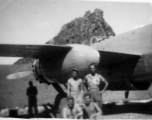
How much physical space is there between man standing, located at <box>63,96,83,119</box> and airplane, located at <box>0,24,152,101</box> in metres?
1.47

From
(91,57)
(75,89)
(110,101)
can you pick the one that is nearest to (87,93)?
(75,89)

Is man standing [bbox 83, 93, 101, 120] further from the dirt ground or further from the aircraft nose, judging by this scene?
the dirt ground

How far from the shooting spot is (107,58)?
6895mm

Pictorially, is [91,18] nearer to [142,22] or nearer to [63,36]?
[63,36]

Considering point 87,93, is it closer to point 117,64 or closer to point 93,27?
point 117,64

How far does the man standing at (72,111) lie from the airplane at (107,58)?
1468 millimetres

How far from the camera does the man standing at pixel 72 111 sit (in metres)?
4.44

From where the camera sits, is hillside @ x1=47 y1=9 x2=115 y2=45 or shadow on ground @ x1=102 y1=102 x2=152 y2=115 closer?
shadow on ground @ x1=102 y1=102 x2=152 y2=115

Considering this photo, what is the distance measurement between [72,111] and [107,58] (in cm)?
308

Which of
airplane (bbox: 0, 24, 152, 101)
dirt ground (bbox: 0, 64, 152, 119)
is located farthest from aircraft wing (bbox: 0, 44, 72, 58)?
dirt ground (bbox: 0, 64, 152, 119)

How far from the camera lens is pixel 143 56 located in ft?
21.6

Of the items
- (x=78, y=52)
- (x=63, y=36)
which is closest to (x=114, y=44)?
(x=78, y=52)

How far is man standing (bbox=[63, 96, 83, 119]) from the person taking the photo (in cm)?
444

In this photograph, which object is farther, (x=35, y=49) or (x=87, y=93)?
(x=35, y=49)
